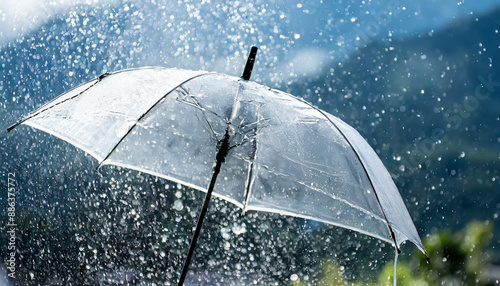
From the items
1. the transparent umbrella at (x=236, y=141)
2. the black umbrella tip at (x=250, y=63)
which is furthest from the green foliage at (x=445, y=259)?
the black umbrella tip at (x=250, y=63)

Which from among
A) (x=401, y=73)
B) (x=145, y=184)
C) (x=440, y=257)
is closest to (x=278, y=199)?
(x=440, y=257)

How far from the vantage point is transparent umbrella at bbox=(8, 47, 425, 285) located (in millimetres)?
1488

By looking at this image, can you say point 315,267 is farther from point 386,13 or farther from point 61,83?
point 386,13

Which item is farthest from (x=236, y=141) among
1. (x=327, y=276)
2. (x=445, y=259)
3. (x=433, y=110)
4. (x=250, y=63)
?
(x=433, y=110)

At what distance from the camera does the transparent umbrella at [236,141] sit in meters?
1.49

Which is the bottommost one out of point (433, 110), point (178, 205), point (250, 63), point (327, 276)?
point (178, 205)

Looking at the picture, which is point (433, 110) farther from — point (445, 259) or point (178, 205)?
point (445, 259)

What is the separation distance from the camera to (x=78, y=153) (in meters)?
11.1

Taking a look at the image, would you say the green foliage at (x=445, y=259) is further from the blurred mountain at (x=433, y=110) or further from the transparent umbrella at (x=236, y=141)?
the blurred mountain at (x=433, y=110)

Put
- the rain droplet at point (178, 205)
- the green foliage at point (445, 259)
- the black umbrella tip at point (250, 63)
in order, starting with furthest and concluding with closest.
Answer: the rain droplet at point (178, 205) → the green foliage at point (445, 259) → the black umbrella tip at point (250, 63)

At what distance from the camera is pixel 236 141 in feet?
4.83

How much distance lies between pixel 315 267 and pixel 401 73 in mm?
11044

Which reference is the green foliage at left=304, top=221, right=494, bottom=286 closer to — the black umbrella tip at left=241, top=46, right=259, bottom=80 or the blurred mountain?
the black umbrella tip at left=241, top=46, right=259, bottom=80

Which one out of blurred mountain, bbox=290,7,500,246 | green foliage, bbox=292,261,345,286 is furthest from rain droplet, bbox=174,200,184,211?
blurred mountain, bbox=290,7,500,246
